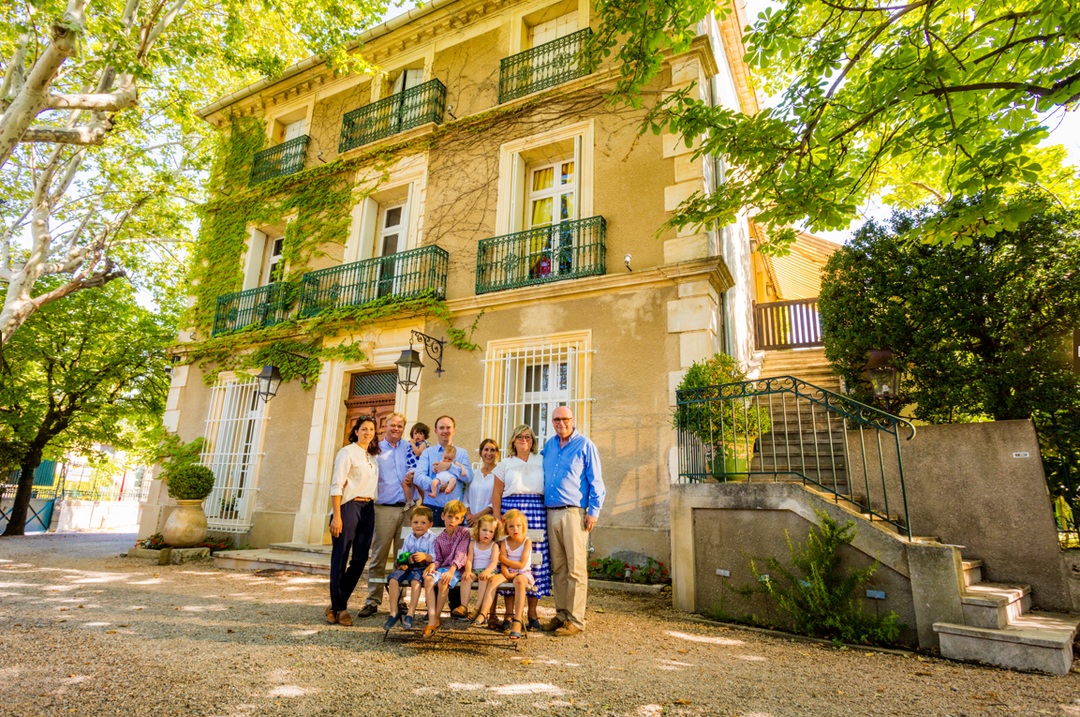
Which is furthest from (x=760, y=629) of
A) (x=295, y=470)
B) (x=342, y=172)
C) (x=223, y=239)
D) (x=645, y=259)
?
(x=223, y=239)

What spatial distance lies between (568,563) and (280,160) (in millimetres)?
10888

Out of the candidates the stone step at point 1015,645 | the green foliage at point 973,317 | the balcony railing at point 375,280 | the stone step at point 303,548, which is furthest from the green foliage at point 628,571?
the balcony railing at point 375,280

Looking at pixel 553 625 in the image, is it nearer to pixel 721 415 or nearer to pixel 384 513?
pixel 384 513

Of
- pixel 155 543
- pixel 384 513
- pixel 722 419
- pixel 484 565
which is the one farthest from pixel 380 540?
pixel 155 543

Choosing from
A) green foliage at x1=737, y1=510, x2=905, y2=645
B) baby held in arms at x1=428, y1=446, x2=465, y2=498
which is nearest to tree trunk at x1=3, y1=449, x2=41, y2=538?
baby held in arms at x1=428, y1=446, x2=465, y2=498

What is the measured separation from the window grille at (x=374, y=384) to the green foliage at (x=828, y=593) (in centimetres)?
646

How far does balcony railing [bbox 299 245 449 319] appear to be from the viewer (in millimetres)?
8938

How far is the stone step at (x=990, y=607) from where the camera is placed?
3.65 metres

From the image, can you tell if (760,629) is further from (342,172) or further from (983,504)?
(342,172)

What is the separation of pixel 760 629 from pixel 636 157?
608cm

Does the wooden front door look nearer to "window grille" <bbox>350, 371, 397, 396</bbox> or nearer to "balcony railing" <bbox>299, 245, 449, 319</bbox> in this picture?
"window grille" <bbox>350, 371, 397, 396</bbox>

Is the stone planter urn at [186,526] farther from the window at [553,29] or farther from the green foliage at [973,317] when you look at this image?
the green foliage at [973,317]

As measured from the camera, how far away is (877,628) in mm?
3967

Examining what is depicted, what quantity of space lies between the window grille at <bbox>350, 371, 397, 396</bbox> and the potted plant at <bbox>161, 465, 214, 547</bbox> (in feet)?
8.66
